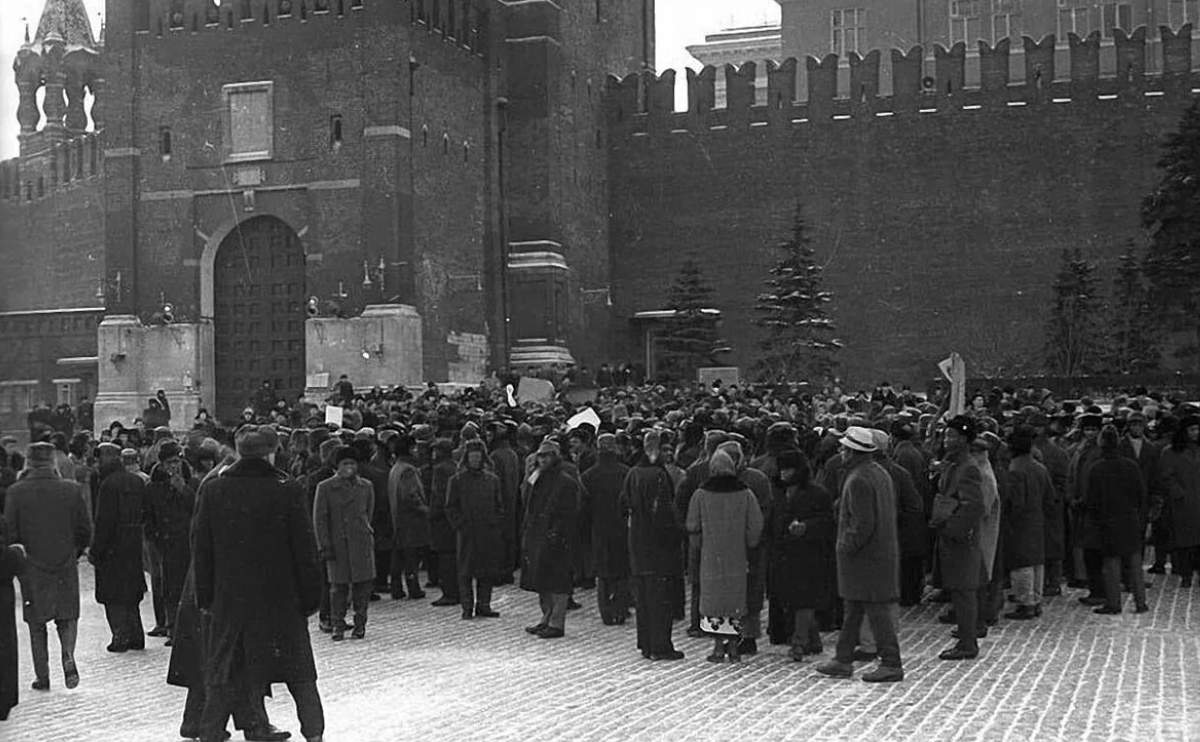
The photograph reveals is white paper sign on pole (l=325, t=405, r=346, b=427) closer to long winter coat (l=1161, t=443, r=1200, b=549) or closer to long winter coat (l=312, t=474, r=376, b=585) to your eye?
long winter coat (l=312, t=474, r=376, b=585)

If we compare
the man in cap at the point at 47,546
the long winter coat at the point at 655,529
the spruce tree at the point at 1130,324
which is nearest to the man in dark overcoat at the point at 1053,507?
the long winter coat at the point at 655,529

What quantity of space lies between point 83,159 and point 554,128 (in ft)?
56.1

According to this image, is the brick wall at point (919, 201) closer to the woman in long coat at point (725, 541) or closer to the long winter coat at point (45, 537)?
the woman in long coat at point (725, 541)

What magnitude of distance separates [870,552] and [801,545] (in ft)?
2.68

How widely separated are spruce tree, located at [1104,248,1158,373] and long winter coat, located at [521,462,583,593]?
75.1 feet

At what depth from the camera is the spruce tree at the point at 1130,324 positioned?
33.0 metres

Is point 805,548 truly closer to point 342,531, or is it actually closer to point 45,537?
point 342,531

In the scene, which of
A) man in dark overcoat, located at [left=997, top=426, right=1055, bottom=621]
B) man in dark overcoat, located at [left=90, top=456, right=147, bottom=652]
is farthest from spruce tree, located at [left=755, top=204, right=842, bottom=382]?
man in dark overcoat, located at [left=90, top=456, right=147, bottom=652]

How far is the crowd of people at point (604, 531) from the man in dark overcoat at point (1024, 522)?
0.8 inches

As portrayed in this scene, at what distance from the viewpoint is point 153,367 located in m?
31.9

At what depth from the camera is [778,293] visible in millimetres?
33656

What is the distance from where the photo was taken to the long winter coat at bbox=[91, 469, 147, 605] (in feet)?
36.9

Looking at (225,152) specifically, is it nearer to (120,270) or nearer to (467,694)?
(120,270)

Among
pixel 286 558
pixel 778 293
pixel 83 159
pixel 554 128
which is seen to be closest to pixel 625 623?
pixel 286 558
